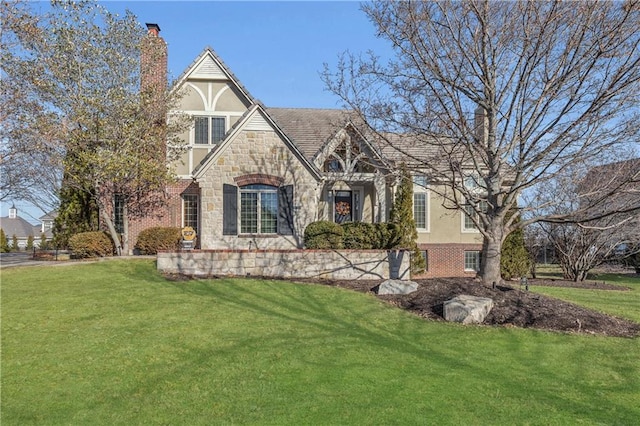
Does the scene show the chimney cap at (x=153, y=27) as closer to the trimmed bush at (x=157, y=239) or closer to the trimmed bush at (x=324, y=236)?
the trimmed bush at (x=157, y=239)

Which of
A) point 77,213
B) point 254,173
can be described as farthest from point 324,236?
point 77,213

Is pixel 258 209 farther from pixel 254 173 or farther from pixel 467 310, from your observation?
pixel 467 310

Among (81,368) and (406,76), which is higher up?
(406,76)

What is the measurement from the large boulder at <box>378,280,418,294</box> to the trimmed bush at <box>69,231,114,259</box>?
11.4 meters

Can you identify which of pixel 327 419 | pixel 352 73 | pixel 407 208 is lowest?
pixel 327 419

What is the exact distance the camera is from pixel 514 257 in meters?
20.0

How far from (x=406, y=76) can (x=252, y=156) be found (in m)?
7.33

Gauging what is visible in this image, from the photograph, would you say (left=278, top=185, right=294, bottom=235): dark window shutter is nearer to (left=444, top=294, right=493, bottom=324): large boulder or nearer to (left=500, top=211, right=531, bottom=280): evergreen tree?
(left=444, top=294, right=493, bottom=324): large boulder

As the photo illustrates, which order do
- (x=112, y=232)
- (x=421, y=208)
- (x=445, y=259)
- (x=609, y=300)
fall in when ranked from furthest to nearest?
1. (x=421, y=208)
2. (x=445, y=259)
3. (x=112, y=232)
4. (x=609, y=300)

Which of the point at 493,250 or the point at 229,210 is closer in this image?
the point at 493,250

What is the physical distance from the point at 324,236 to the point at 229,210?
12.3ft

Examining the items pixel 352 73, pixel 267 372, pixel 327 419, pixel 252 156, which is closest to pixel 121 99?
pixel 252 156

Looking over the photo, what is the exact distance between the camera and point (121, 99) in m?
17.0

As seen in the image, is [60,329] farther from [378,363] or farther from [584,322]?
[584,322]
